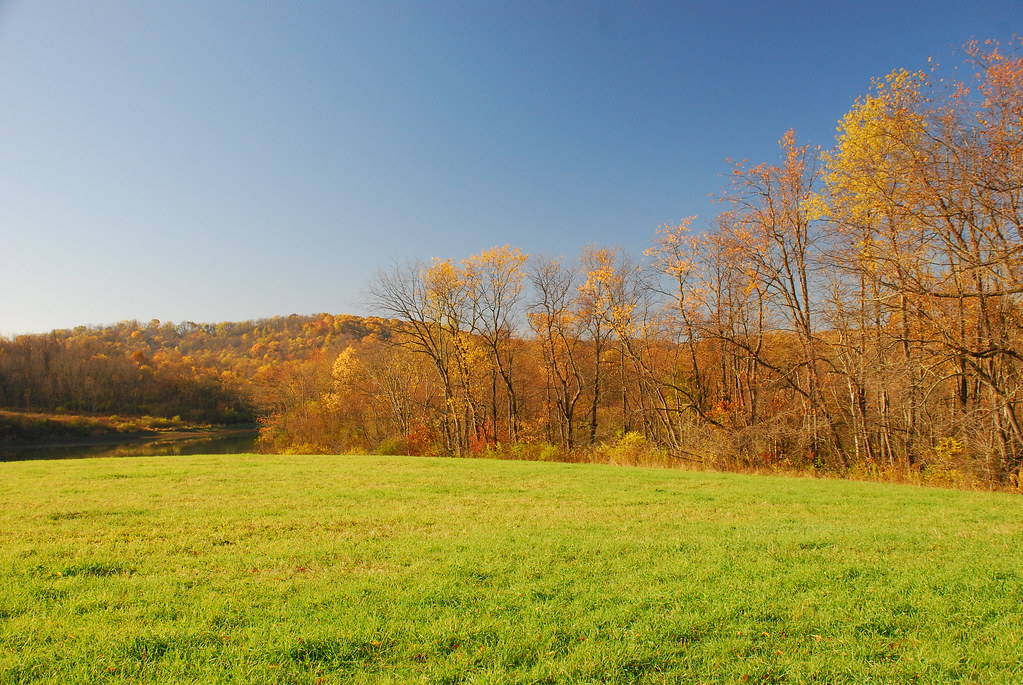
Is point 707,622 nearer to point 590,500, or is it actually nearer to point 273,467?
point 590,500

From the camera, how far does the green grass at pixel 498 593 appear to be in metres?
3.33

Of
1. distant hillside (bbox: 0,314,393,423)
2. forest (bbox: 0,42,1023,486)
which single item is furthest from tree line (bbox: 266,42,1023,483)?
distant hillside (bbox: 0,314,393,423)

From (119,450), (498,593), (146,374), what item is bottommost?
(119,450)

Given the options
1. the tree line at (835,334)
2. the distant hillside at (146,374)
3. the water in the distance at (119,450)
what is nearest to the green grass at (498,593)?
the tree line at (835,334)

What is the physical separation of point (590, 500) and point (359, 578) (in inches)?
220

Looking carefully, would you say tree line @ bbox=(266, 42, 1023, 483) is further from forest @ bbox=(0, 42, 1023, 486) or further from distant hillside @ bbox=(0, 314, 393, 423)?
distant hillside @ bbox=(0, 314, 393, 423)

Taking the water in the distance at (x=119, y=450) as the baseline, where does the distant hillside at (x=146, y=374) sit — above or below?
above

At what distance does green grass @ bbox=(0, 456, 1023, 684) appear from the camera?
333 centimetres

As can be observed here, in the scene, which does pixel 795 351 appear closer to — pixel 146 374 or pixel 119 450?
pixel 119 450

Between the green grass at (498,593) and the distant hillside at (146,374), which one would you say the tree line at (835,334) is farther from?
the distant hillside at (146,374)

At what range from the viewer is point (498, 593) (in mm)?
4508

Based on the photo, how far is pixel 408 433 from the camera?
38.4m

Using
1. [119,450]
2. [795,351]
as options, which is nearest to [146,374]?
[119,450]

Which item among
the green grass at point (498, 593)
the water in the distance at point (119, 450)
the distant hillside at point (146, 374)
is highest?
the distant hillside at point (146, 374)
